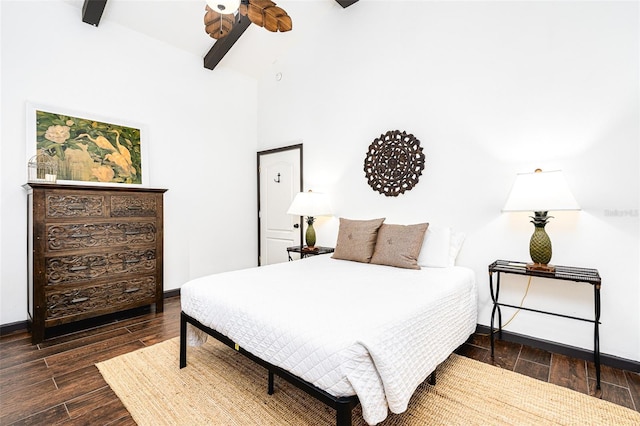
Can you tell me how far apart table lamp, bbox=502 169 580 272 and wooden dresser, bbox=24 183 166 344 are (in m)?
3.33

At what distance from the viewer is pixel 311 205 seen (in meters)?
3.65

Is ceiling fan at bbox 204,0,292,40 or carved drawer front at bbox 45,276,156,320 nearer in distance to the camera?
ceiling fan at bbox 204,0,292,40

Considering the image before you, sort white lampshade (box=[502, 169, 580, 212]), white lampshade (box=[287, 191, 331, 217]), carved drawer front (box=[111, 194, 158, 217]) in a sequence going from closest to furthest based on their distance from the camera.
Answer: white lampshade (box=[502, 169, 580, 212]), carved drawer front (box=[111, 194, 158, 217]), white lampshade (box=[287, 191, 331, 217])

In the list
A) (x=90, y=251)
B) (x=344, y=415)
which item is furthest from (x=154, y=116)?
(x=344, y=415)

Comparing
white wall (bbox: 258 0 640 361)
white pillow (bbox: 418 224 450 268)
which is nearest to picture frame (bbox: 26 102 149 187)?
white wall (bbox: 258 0 640 361)

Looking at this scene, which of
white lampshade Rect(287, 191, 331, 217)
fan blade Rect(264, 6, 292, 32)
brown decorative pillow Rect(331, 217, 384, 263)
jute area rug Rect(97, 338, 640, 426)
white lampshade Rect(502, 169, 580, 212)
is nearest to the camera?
jute area rug Rect(97, 338, 640, 426)

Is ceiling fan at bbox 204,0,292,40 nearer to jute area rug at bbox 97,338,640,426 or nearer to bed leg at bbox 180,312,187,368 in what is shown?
bed leg at bbox 180,312,187,368

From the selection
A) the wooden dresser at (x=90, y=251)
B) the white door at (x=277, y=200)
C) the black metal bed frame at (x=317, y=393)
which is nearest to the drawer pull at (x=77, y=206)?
the wooden dresser at (x=90, y=251)

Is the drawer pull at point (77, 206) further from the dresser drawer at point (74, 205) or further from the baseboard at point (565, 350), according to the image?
the baseboard at point (565, 350)

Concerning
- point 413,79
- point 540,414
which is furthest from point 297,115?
point 540,414

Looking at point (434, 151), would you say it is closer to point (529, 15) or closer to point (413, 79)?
point (413, 79)

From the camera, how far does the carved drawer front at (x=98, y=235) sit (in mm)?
2681

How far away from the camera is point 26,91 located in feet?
9.45

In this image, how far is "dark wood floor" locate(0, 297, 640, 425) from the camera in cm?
170
